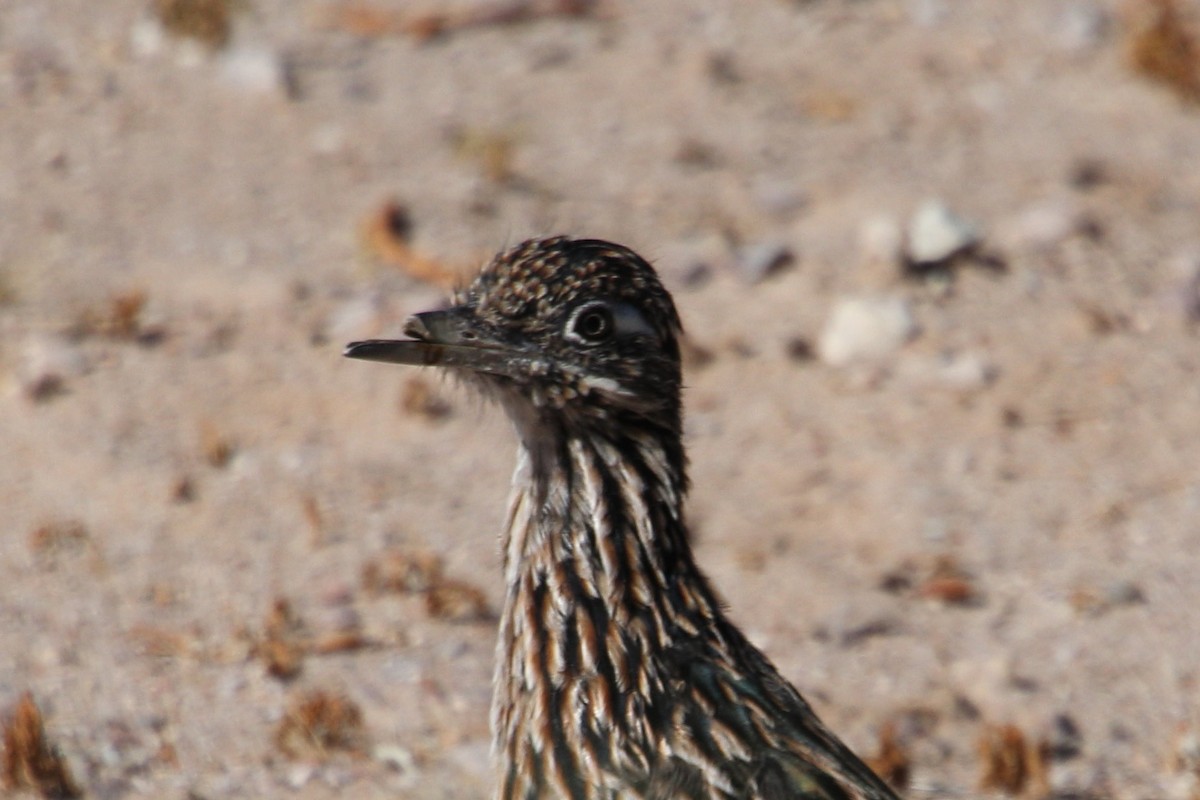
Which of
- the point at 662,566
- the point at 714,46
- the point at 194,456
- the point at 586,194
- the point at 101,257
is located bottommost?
the point at 662,566

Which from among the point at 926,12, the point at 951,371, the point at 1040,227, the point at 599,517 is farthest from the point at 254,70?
the point at 599,517

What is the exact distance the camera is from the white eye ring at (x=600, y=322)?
4.94 meters

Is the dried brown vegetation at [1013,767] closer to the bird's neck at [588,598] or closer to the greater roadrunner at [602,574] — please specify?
the greater roadrunner at [602,574]

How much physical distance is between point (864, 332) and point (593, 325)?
4277mm

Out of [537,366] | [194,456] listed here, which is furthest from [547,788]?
[194,456]

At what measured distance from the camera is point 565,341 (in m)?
4.95

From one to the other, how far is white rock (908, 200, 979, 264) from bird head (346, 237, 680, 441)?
466 cm

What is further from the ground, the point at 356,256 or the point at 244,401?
the point at 356,256

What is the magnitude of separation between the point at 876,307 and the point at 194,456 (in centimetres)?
289

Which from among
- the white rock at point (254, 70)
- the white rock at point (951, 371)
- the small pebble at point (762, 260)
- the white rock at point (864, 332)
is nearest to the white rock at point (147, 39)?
the white rock at point (254, 70)

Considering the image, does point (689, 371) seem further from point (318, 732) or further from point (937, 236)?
point (318, 732)

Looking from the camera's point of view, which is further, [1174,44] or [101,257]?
[1174,44]

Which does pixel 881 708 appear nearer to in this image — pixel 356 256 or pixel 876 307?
pixel 876 307

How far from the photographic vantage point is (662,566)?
4.95m
